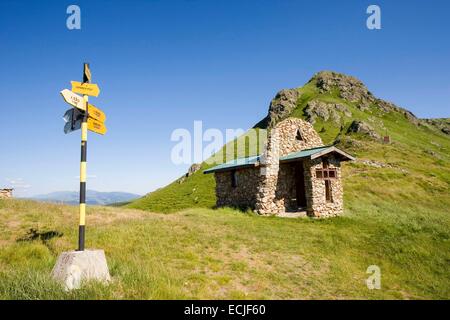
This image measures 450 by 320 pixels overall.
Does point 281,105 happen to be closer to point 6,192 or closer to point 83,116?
point 6,192

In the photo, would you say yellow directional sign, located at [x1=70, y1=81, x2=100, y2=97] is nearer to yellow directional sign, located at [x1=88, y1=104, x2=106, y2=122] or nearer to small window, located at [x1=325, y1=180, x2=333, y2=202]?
yellow directional sign, located at [x1=88, y1=104, x2=106, y2=122]

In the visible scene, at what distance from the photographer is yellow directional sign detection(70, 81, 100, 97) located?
25.9 feet

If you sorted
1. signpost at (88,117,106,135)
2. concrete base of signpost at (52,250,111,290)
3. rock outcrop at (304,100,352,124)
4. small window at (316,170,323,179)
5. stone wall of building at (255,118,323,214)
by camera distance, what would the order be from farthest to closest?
rock outcrop at (304,100,352,124)
stone wall of building at (255,118,323,214)
small window at (316,170,323,179)
signpost at (88,117,106,135)
concrete base of signpost at (52,250,111,290)

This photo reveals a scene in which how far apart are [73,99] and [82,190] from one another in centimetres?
229

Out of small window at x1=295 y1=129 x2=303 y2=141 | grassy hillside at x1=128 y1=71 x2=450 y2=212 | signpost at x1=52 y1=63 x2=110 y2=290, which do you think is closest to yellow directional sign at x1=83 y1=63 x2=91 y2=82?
signpost at x1=52 y1=63 x2=110 y2=290

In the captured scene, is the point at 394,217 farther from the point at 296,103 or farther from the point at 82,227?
the point at 296,103

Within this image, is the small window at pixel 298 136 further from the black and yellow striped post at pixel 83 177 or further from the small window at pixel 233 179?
the black and yellow striped post at pixel 83 177

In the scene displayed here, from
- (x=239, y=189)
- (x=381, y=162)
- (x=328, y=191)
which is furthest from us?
(x=381, y=162)

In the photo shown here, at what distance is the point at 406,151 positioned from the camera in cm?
6009

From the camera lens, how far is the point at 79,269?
6.97 meters

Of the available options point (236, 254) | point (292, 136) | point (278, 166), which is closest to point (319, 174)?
point (278, 166)

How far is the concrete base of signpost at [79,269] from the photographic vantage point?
6.75 meters
